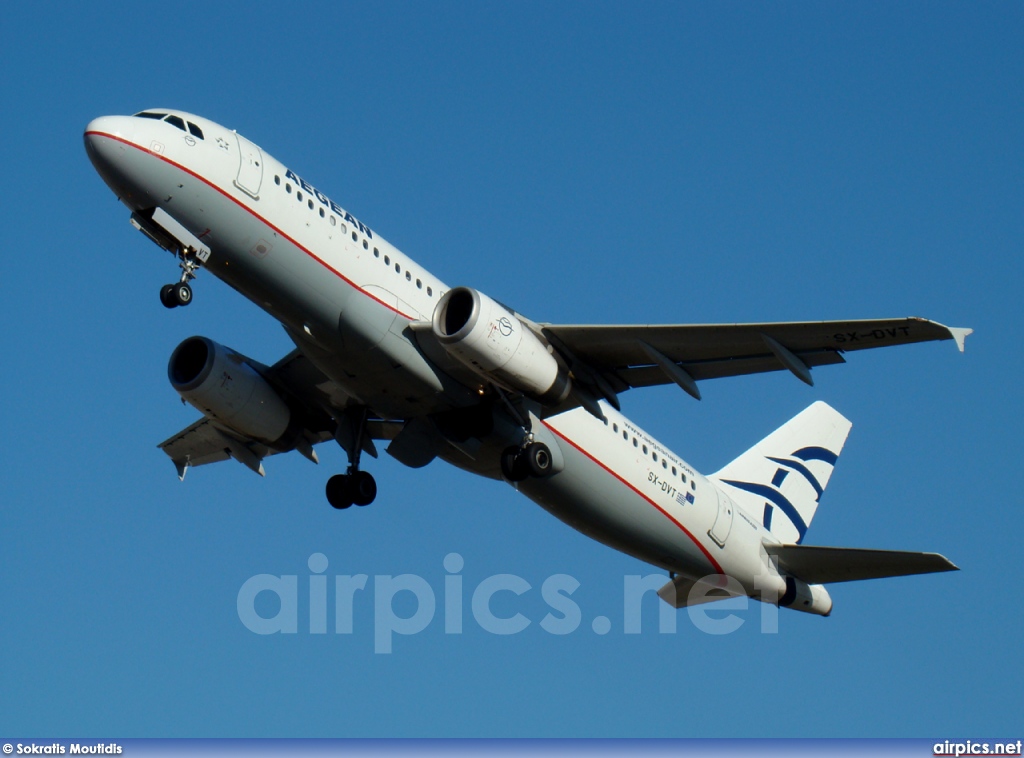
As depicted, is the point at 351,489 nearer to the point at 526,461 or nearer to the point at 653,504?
the point at 526,461

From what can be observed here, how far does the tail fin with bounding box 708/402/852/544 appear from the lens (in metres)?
34.7

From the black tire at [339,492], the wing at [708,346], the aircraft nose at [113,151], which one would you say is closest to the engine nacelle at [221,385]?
the black tire at [339,492]

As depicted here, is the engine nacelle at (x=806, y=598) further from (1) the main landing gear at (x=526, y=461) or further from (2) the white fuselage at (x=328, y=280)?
(1) the main landing gear at (x=526, y=461)

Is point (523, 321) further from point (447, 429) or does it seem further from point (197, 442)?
point (197, 442)

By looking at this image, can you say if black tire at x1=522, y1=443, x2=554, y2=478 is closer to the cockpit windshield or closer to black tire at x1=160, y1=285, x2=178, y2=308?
black tire at x1=160, y1=285, x2=178, y2=308

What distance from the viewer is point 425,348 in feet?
85.0

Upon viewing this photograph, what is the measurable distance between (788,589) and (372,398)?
1136 centimetres

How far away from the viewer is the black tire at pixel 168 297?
24.2 meters

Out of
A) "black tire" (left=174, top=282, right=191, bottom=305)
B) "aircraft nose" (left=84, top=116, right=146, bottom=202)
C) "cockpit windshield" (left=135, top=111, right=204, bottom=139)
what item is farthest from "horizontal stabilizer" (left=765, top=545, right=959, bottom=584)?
"aircraft nose" (left=84, top=116, right=146, bottom=202)

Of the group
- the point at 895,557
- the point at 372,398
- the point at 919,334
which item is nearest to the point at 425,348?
the point at 372,398

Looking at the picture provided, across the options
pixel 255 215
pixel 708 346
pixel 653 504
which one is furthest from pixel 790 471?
pixel 255 215

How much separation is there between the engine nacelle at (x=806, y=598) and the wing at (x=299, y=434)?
9.72 m

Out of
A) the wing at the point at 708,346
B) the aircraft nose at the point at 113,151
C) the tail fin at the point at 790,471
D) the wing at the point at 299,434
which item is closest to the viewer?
the aircraft nose at the point at 113,151

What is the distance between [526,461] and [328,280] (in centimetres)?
537
